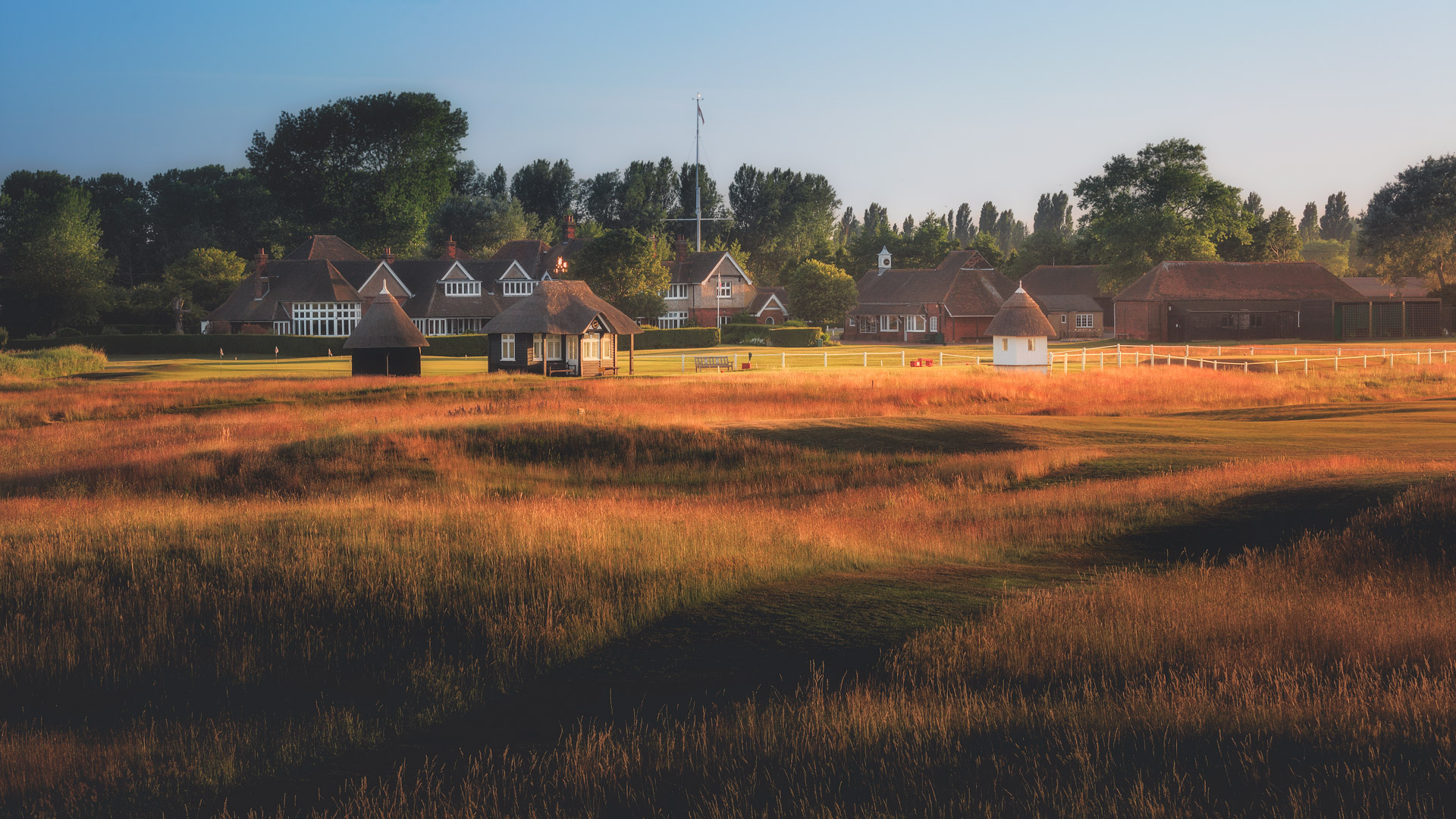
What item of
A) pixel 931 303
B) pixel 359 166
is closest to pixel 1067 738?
pixel 931 303

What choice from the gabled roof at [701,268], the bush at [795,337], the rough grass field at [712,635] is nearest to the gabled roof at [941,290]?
the gabled roof at [701,268]

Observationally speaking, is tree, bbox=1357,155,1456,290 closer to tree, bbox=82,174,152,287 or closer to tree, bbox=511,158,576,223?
tree, bbox=511,158,576,223

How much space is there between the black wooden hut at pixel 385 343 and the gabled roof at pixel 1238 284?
187 feet

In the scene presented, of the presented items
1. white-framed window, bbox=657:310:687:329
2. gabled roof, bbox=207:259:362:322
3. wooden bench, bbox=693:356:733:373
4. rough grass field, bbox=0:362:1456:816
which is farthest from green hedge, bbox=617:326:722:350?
rough grass field, bbox=0:362:1456:816

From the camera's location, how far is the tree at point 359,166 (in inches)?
4429

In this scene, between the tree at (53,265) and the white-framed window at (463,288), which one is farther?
the white-framed window at (463,288)

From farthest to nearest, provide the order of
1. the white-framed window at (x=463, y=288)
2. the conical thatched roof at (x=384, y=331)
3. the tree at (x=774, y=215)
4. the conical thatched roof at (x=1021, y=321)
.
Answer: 1. the tree at (x=774, y=215)
2. the white-framed window at (x=463, y=288)
3. the conical thatched roof at (x=384, y=331)
4. the conical thatched roof at (x=1021, y=321)

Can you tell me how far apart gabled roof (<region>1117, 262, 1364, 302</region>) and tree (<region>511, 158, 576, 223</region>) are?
8382cm

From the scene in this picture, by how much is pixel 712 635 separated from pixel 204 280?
93556 mm

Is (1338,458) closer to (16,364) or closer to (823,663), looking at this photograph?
(823,663)

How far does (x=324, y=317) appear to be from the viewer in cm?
8931

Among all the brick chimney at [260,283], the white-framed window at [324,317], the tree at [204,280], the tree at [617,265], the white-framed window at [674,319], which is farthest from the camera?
the white-framed window at [674,319]

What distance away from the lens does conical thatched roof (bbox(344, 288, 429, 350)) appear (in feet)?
156

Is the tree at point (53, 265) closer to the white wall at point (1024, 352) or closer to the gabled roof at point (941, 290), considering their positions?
the gabled roof at point (941, 290)
